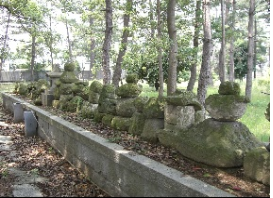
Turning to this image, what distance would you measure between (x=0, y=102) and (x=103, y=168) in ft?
39.1

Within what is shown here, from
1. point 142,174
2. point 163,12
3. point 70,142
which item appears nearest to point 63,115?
point 70,142

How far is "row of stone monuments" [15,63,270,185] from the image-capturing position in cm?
327

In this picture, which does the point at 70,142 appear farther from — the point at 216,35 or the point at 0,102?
the point at 0,102

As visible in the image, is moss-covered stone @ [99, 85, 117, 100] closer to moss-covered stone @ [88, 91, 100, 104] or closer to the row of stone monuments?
the row of stone monuments

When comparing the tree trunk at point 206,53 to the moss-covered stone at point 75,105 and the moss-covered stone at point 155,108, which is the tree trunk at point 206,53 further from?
the moss-covered stone at point 155,108

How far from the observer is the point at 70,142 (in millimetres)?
5660

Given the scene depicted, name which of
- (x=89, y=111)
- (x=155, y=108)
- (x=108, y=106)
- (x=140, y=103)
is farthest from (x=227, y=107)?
(x=89, y=111)

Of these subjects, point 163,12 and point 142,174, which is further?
point 163,12

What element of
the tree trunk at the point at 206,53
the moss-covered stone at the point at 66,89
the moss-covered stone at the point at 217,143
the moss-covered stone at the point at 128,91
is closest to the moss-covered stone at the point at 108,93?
the moss-covered stone at the point at 128,91

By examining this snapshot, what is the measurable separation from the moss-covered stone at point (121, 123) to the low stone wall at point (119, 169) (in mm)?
534

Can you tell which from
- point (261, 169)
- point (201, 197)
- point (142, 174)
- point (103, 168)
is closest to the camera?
point (201, 197)

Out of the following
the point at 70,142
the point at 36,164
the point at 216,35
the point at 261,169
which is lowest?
the point at 36,164

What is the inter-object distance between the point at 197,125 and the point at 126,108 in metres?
1.86

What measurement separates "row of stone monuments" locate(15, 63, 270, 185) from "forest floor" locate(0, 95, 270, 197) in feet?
0.30
